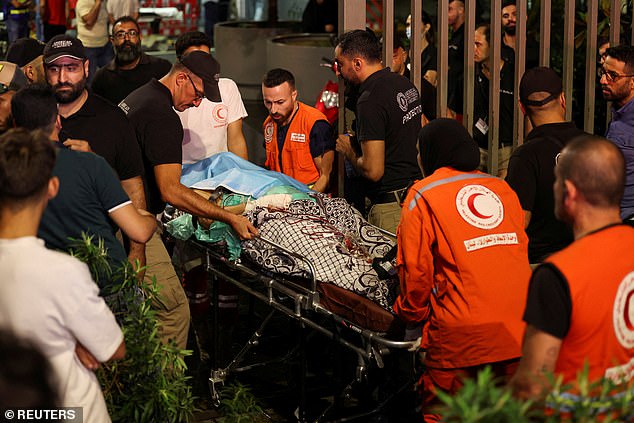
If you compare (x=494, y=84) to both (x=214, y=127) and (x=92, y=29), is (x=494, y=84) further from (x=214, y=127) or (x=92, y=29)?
(x=92, y=29)

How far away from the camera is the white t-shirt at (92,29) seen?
13473 mm

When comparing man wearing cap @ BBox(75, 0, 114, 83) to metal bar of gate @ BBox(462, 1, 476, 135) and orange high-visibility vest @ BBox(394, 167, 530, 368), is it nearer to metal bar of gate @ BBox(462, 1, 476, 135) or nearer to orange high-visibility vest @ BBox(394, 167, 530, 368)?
metal bar of gate @ BBox(462, 1, 476, 135)

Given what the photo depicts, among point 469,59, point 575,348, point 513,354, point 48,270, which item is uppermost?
point 469,59

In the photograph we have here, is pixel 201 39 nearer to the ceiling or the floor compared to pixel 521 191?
nearer to the ceiling

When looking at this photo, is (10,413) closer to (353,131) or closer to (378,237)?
(378,237)

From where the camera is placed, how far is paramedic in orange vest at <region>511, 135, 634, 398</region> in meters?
3.13

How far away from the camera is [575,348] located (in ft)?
10.5

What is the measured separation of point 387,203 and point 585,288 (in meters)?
3.05

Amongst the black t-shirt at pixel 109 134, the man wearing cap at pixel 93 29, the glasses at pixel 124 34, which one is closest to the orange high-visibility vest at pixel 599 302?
the black t-shirt at pixel 109 134

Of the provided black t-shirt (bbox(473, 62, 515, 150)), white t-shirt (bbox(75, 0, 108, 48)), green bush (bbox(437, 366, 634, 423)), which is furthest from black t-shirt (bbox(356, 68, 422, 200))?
white t-shirt (bbox(75, 0, 108, 48))

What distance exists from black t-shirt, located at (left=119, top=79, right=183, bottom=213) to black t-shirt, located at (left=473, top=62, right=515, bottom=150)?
2575 millimetres

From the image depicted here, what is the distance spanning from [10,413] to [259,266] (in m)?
2.09

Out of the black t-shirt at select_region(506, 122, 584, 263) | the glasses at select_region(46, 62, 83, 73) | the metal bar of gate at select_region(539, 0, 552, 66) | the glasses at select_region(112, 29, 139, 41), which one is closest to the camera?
the black t-shirt at select_region(506, 122, 584, 263)

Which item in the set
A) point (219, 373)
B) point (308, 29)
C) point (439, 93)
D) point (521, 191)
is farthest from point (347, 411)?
point (308, 29)
